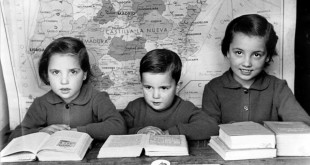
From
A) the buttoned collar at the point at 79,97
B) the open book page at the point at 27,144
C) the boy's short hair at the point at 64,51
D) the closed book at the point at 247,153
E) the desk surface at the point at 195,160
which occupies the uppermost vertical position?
the boy's short hair at the point at 64,51

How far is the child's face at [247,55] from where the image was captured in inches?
58.5

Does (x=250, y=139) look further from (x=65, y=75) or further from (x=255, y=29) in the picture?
(x=65, y=75)

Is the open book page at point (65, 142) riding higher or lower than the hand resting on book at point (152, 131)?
higher

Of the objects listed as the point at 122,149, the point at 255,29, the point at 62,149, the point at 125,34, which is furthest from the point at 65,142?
the point at 255,29

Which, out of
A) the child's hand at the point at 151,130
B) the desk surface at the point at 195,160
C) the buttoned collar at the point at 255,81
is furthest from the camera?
the buttoned collar at the point at 255,81

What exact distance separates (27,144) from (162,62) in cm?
60

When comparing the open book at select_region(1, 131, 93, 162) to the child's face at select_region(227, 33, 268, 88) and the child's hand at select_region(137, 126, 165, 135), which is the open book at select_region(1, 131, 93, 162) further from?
the child's face at select_region(227, 33, 268, 88)

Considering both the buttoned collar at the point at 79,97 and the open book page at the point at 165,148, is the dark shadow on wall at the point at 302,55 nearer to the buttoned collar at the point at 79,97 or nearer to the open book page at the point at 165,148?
the open book page at the point at 165,148

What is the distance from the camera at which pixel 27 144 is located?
1227mm

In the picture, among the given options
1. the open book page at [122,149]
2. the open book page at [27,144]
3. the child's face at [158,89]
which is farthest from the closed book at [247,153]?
the open book page at [27,144]

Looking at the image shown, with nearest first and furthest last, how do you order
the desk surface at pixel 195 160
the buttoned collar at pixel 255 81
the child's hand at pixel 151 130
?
the desk surface at pixel 195 160 < the child's hand at pixel 151 130 < the buttoned collar at pixel 255 81

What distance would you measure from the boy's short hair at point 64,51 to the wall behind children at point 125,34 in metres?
0.03

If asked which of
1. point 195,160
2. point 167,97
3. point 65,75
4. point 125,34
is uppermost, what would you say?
point 125,34

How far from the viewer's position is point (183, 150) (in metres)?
1.21
